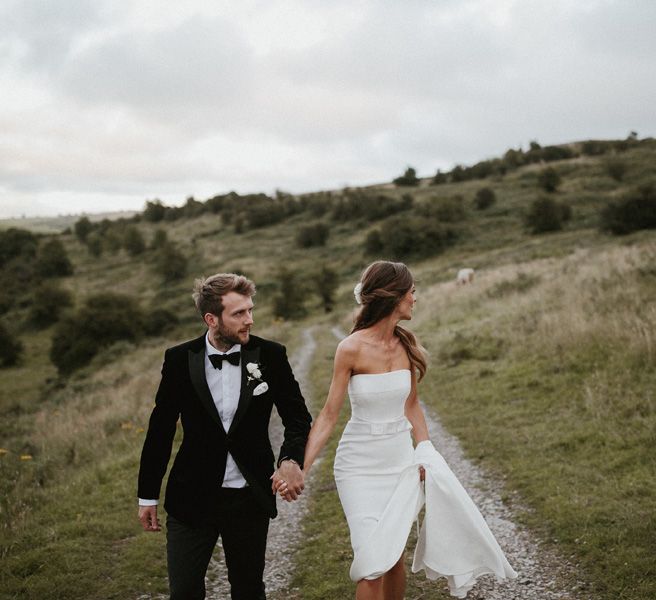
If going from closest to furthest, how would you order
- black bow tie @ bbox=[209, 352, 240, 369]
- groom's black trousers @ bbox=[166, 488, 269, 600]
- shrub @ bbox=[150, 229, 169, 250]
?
groom's black trousers @ bbox=[166, 488, 269, 600]
black bow tie @ bbox=[209, 352, 240, 369]
shrub @ bbox=[150, 229, 169, 250]

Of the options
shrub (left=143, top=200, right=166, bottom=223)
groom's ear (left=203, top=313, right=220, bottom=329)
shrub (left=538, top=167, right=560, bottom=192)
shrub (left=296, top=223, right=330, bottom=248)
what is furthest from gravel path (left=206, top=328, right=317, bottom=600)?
shrub (left=143, top=200, right=166, bottom=223)

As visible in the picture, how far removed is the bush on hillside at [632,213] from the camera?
37.8 m

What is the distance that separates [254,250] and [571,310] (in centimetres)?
6165

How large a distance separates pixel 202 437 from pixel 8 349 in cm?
4813

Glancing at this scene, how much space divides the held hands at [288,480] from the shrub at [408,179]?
9756 cm

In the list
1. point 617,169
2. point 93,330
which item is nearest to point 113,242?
point 93,330

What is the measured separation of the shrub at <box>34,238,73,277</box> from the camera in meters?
76.2

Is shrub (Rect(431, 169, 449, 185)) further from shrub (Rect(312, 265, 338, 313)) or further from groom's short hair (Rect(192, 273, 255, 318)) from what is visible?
groom's short hair (Rect(192, 273, 255, 318))

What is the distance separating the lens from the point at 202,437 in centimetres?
338

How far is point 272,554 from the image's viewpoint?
6086 mm

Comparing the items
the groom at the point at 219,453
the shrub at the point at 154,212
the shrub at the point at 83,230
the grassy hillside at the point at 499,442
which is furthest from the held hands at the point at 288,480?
the shrub at the point at 154,212

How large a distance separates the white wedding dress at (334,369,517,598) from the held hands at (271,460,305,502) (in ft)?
1.23

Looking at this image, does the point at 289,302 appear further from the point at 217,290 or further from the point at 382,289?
the point at 217,290

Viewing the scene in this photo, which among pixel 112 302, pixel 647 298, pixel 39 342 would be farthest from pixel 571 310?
pixel 39 342
